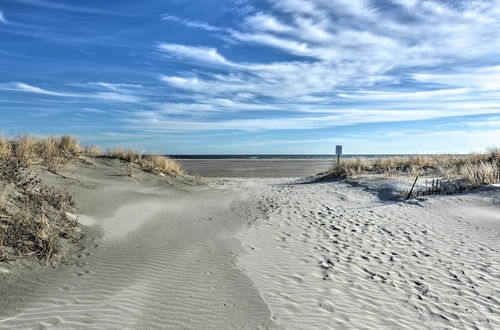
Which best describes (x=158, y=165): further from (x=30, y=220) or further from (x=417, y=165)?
(x=417, y=165)

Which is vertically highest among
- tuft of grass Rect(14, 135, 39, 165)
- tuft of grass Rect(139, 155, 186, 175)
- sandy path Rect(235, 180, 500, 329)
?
tuft of grass Rect(14, 135, 39, 165)

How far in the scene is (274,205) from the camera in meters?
11.8

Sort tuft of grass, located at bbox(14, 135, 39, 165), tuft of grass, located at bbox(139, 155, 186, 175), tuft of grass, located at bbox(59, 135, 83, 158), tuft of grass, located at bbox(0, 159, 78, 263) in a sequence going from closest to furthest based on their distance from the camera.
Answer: tuft of grass, located at bbox(0, 159, 78, 263), tuft of grass, located at bbox(14, 135, 39, 165), tuft of grass, located at bbox(59, 135, 83, 158), tuft of grass, located at bbox(139, 155, 186, 175)

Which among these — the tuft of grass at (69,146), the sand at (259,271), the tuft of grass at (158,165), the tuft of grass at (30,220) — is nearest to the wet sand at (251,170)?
the tuft of grass at (158,165)

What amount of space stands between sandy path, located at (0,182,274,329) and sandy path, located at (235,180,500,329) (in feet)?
1.43

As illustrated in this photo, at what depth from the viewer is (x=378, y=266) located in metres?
6.20

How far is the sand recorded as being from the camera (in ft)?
13.8

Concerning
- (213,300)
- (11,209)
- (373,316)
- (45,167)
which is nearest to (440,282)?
(373,316)

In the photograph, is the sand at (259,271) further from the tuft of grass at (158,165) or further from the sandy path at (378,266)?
the tuft of grass at (158,165)

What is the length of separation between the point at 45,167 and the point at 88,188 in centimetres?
155

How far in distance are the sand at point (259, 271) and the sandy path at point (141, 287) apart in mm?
20

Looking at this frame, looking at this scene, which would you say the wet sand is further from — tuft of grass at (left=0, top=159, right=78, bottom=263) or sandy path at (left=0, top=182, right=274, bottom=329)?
sandy path at (left=0, top=182, right=274, bottom=329)

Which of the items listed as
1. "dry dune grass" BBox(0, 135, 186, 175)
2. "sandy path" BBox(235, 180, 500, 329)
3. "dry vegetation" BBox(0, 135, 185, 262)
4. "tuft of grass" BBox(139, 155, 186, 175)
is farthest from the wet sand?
"sandy path" BBox(235, 180, 500, 329)

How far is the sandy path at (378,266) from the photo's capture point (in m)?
4.45
